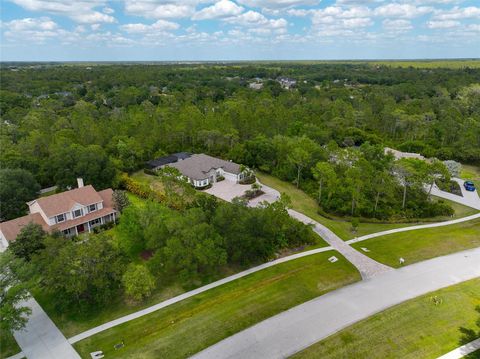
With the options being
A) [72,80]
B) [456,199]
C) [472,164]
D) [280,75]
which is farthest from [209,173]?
[280,75]

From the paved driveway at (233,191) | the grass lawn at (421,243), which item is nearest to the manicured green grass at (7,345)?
the paved driveway at (233,191)

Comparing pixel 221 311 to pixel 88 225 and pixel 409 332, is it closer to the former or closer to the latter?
pixel 409 332

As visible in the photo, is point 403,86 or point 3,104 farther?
point 403,86

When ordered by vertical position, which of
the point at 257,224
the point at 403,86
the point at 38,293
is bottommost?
the point at 38,293

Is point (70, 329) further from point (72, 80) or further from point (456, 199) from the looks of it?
point (72, 80)

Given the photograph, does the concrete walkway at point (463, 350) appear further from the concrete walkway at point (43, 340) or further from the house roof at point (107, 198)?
the house roof at point (107, 198)

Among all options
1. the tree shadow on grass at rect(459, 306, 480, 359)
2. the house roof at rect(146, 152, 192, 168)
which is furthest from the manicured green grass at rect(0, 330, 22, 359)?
the house roof at rect(146, 152, 192, 168)
